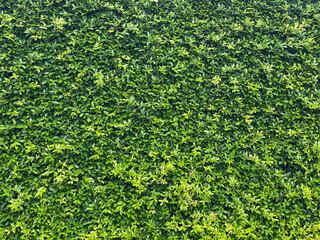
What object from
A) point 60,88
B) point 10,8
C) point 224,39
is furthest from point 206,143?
point 10,8

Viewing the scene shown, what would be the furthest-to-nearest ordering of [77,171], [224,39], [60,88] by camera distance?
1. [224,39]
2. [60,88]
3. [77,171]

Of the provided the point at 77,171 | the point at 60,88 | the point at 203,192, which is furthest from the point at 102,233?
the point at 60,88

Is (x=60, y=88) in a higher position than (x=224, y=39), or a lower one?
lower

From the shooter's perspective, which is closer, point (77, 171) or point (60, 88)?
point (77, 171)

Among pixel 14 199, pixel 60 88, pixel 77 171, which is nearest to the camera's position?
pixel 14 199

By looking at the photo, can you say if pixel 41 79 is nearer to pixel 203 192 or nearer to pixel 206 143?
pixel 206 143

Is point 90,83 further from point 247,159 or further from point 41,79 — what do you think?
point 247,159

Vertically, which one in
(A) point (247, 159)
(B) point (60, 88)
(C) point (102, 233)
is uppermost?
(B) point (60, 88)
